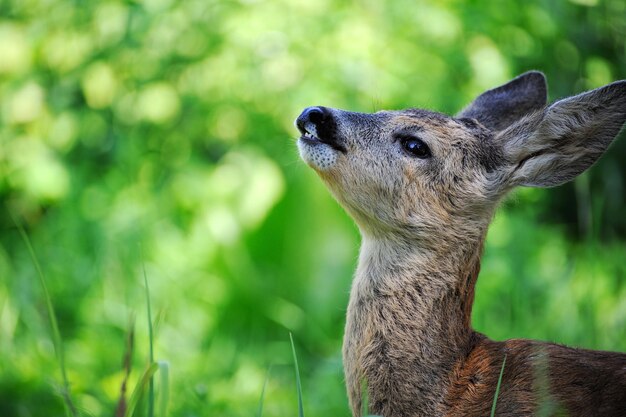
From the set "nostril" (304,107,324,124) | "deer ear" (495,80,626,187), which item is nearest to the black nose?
"nostril" (304,107,324,124)

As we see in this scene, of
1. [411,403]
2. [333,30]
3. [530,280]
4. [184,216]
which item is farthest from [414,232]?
[184,216]

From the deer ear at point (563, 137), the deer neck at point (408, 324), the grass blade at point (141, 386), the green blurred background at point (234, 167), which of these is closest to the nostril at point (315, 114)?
the deer neck at point (408, 324)

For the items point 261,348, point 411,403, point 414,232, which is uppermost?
point 414,232

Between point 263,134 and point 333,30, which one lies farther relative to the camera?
point 263,134

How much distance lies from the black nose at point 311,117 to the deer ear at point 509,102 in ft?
2.66

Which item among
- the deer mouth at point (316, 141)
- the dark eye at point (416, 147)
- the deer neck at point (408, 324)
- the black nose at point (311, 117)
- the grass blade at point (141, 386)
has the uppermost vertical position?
the dark eye at point (416, 147)

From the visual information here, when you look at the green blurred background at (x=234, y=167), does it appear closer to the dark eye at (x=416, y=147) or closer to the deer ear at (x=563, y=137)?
the deer ear at (x=563, y=137)

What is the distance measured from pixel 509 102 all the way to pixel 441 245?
0.97 meters

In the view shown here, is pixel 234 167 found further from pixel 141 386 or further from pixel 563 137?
pixel 141 386

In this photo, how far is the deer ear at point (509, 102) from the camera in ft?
13.7

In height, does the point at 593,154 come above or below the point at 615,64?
below

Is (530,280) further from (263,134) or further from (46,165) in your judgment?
(46,165)

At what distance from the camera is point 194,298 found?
575cm

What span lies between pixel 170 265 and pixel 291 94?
1.19 metres
